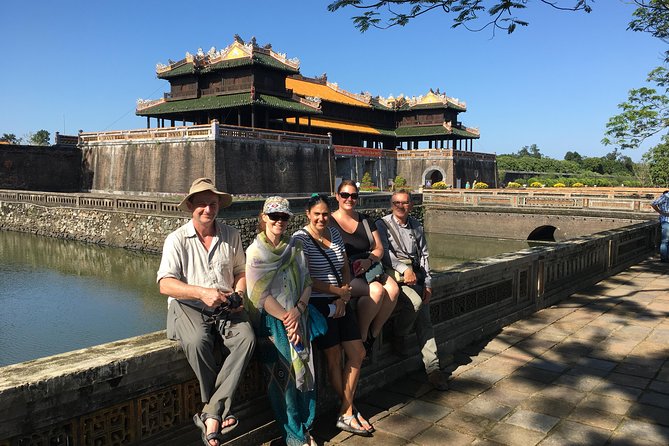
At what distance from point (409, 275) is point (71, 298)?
544 inches

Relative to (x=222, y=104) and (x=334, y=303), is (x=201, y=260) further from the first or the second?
(x=222, y=104)

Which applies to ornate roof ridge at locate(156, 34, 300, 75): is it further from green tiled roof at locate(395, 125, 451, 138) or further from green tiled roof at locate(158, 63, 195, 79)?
green tiled roof at locate(395, 125, 451, 138)

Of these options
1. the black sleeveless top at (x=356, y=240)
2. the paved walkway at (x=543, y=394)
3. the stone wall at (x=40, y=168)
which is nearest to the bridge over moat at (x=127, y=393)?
the paved walkway at (x=543, y=394)

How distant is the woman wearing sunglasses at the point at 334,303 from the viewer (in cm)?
345

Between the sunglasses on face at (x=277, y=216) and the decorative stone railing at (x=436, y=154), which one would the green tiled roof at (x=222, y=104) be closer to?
the decorative stone railing at (x=436, y=154)


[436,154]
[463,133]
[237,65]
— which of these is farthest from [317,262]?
[463,133]

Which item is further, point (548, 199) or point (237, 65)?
point (237, 65)

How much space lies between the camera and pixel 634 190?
104ft

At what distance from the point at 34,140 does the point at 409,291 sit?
2956 inches

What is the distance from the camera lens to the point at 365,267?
3.82 metres

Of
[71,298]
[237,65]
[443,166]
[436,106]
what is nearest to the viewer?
[71,298]

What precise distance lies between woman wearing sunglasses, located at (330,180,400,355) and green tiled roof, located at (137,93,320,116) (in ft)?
87.7

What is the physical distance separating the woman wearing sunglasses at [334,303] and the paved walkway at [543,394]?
0.23 m

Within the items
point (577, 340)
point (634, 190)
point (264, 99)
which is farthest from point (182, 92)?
point (577, 340)
